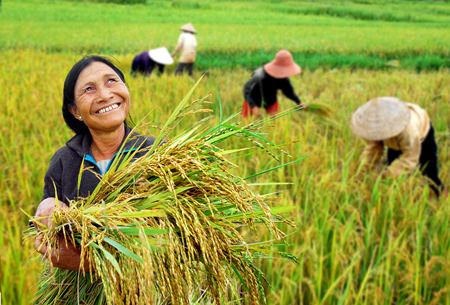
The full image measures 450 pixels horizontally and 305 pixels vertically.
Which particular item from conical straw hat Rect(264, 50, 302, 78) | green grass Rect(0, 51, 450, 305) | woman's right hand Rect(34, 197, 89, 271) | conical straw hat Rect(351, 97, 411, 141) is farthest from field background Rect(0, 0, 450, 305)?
conical straw hat Rect(264, 50, 302, 78)

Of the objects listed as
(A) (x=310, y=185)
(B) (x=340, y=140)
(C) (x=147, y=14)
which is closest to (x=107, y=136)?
(A) (x=310, y=185)

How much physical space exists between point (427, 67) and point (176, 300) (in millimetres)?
8727

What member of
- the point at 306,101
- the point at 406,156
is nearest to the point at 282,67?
the point at 406,156

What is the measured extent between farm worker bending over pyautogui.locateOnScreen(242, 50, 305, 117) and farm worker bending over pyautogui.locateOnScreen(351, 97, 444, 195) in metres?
1.05

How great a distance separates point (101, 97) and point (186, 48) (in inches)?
258

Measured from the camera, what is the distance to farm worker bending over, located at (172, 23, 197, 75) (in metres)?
7.30

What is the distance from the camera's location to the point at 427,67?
8.80 metres

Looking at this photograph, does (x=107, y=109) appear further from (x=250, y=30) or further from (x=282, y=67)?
(x=250, y=30)

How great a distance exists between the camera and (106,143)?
3.29 ft

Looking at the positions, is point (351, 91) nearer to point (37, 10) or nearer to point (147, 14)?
point (37, 10)

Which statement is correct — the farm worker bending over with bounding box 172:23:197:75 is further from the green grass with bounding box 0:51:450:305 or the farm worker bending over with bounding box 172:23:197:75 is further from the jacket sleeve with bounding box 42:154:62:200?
the jacket sleeve with bounding box 42:154:62:200

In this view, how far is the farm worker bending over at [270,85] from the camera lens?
160 inches

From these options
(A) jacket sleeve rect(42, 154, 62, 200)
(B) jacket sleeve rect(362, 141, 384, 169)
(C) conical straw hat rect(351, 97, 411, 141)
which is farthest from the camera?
(B) jacket sleeve rect(362, 141, 384, 169)

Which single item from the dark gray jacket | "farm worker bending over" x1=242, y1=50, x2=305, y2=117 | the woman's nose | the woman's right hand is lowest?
"farm worker bending over" x1=242, y1=50, x2=305, y2=117
